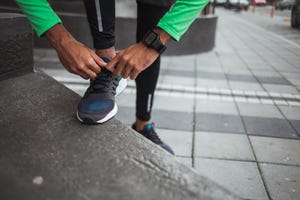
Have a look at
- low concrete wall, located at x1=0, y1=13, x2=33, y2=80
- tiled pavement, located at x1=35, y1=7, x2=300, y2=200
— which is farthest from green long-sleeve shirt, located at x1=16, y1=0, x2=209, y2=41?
tiled pavement, located at x1=35, y1=7, x2=300, y2=200

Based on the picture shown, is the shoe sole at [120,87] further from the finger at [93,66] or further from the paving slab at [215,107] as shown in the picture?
the paving slab at [215,107]

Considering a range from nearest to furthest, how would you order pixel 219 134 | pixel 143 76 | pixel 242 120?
pixel 143 76 < pixel 219 134 < pixel 242 120

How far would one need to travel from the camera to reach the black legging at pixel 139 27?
1.52 m

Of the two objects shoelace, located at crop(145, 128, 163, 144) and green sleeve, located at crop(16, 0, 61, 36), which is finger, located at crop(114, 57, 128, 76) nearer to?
green sleeve, located at crop(16, 0, 61, 36)

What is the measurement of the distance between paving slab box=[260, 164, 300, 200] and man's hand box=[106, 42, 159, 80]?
917mm

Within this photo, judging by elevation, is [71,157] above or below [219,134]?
above

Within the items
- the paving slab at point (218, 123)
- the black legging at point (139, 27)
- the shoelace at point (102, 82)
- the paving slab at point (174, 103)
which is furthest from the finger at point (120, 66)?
the paving slab at point (174, 103)

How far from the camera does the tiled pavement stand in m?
1.74

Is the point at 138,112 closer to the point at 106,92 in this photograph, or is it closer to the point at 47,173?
the point at 106,92

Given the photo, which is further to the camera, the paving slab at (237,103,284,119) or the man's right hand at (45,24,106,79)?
the paving slab at (237,103,284,119)

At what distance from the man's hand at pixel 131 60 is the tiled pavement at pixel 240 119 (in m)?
0.76

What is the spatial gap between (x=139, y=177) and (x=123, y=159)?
0.39ft

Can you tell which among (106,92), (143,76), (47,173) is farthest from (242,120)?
(47,173)

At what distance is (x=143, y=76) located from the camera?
1.94 metres
